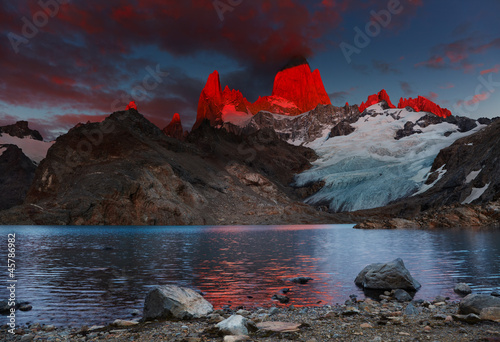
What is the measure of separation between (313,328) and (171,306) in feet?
22.3

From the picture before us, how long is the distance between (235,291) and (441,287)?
44.8ft

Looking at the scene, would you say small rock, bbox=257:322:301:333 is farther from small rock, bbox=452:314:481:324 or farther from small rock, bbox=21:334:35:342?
small rock, bbox=21:334:35:342

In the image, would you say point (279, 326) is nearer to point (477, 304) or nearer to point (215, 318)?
point (215, 318)

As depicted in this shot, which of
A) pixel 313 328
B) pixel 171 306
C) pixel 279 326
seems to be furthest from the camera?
pixel 171 306

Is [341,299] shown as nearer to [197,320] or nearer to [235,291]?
[235,291]

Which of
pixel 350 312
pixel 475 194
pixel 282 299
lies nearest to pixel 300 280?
pixel 282 299

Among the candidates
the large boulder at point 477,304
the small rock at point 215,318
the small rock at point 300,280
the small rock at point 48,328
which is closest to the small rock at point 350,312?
the large boulder at point 477,304

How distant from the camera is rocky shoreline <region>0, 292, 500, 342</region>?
528 inches

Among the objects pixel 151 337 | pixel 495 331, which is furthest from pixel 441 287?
pixel 151 337

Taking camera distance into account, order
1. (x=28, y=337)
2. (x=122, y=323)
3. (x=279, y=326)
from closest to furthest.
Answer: (x=28, y=337) < (x=279, y=326) < (x=122, y=323)

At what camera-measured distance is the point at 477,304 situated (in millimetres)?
16719

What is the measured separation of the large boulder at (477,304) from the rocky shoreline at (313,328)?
0.82 metres

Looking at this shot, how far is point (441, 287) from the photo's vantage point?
25.7 metres

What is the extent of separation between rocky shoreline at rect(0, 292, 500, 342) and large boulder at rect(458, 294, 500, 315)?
0.82 metres
